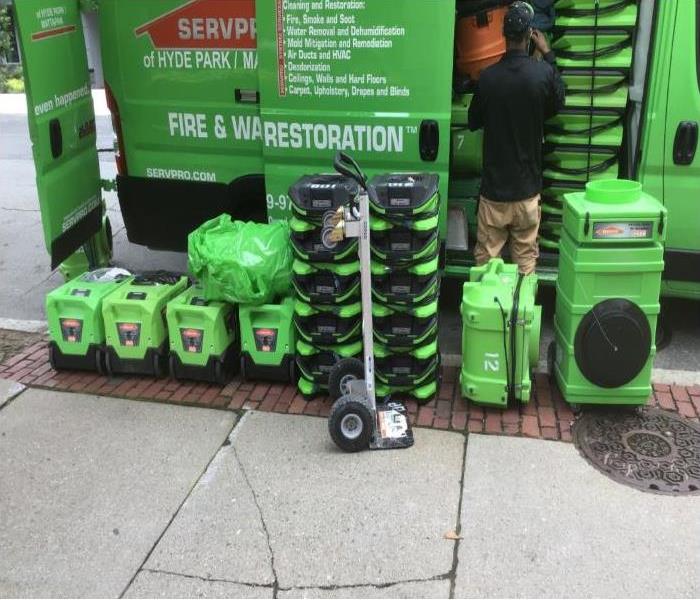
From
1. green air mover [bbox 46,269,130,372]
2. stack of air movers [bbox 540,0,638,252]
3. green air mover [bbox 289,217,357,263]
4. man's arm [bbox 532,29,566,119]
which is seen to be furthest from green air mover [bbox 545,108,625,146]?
green air mover [bbox 46,269,130,372]

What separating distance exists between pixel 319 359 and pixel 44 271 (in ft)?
10.9

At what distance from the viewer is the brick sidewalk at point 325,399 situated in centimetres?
395

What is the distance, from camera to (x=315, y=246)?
3895mm

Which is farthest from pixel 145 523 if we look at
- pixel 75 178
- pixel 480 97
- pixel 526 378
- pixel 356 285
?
pixel 480 97

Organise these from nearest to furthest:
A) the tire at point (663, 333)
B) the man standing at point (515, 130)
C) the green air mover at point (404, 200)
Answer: the green air mover at point (404, 200) → the man standing at point (515, 130) → the tire at point (663, 333)

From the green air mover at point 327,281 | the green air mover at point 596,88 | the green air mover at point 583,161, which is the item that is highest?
the green air mover at point 596,88

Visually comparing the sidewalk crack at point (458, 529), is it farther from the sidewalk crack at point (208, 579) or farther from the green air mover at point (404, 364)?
the sidewalk crack at point (208, 579)

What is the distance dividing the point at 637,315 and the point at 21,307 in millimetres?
4305

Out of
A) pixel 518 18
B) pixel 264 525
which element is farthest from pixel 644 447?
pixel 518 18

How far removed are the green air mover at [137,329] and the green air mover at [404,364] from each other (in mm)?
1283

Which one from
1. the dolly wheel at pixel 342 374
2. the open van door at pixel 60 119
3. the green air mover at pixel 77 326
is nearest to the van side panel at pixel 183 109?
the open van door at pixel 60 119

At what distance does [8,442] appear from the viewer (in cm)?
391

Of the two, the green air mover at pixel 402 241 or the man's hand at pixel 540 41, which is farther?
the man's hand at pixel 540 41

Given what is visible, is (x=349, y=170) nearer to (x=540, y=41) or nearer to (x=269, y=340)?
(x=269, y=340)
